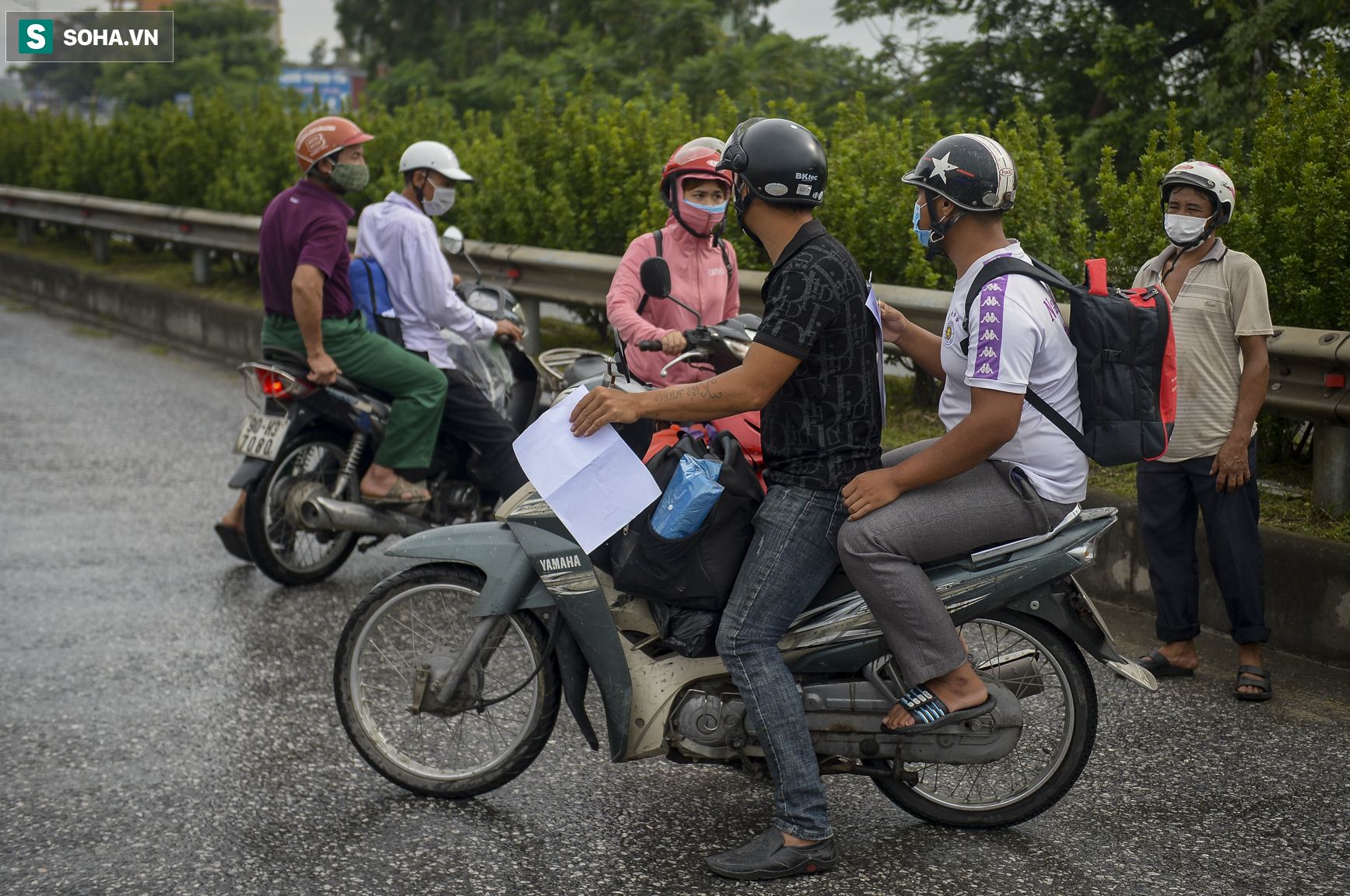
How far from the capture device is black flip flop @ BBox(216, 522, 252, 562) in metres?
6.02

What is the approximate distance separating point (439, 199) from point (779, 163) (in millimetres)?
3347

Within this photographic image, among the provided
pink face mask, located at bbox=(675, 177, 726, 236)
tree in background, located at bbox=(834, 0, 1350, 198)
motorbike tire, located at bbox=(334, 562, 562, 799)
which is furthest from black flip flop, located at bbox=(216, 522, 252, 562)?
tree in background, located at bbox=(834, 0, 1350, 198)

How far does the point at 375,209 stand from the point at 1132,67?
13569 millimetres

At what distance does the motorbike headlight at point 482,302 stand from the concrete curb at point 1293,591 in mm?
3110

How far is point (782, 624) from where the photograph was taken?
3426mm

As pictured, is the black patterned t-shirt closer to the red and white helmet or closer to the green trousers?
the red and white helmet

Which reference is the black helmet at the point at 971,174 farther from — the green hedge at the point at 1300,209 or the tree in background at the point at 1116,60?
the tree in background at the point at 1116,60

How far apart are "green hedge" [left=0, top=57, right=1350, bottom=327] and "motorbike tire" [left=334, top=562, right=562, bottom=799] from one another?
3716 mm

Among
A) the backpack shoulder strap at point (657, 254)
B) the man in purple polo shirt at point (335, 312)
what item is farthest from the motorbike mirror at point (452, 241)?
the backpack shoulder strap at point (657, 254)

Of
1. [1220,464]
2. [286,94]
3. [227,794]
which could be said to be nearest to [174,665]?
[227,794]

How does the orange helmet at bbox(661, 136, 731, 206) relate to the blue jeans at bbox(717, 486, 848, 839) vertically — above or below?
above

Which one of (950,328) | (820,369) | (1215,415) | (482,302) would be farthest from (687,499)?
(482,302)

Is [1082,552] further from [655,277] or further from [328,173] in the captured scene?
[328,173]

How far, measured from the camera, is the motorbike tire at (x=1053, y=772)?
140 inches
